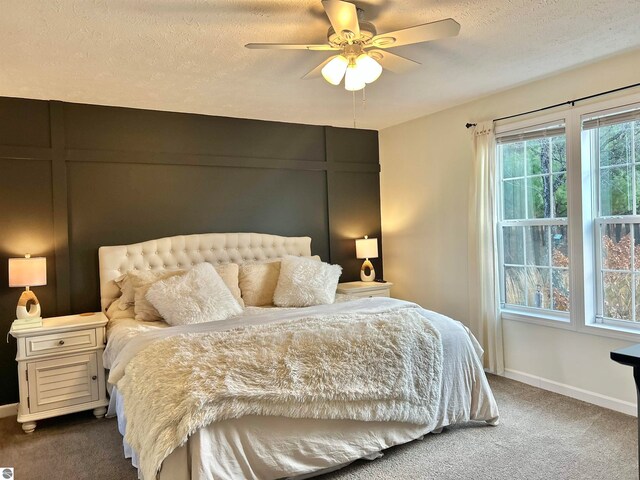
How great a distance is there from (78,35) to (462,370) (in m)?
3.05

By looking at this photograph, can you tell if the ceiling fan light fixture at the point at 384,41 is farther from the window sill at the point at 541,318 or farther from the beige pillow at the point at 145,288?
the window sill at the point at 541,318

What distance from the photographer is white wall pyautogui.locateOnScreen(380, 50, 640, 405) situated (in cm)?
325

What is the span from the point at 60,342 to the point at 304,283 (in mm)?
1912

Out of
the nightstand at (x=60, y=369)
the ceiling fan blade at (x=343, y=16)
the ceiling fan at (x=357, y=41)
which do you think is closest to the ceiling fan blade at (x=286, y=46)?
the ceiling fan at (x=357, y=41)

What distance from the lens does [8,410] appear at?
137 inches

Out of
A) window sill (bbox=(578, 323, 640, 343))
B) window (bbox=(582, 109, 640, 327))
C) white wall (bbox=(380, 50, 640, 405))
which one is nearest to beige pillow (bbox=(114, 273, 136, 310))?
white wall (bbox=(380, 50, 640, 405))

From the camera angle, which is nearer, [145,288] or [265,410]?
[265,410]

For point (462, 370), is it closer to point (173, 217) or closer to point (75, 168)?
point (173, 217)

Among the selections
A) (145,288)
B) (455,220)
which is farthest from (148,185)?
(455,220)

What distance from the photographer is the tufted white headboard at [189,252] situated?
3.70 metres

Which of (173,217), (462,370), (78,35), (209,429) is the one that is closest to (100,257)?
(173,217)

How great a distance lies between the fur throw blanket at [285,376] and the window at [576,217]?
1.51 m

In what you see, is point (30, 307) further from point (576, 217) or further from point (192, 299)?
point (576, 217)

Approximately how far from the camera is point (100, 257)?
3701 millimetres
